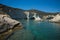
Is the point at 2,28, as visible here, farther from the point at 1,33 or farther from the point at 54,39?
the point at 54,39

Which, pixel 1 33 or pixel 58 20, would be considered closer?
pixel 1 33

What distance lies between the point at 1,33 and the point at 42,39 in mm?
4204

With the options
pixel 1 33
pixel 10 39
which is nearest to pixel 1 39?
pixel 10 39

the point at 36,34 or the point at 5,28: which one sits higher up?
the point at 5,28

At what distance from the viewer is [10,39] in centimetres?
926

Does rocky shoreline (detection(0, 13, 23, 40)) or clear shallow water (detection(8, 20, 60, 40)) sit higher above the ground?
rocky shoreline (detection(0, 13, 23, 40))

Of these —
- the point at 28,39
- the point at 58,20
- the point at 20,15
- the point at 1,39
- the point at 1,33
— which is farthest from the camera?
the point at 20,15

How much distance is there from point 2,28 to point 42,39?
4.38 metres

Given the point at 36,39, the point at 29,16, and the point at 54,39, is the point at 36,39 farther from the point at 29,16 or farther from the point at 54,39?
the point at 29,16

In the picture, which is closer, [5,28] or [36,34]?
[5,28]

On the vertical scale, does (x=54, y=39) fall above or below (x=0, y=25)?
below

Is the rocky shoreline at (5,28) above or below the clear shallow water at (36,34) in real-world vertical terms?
above

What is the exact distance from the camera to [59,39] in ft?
33.6

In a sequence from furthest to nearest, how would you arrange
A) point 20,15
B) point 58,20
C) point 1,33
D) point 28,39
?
point 20,15 < point 58,20 < point 1,33 < point 28,39
